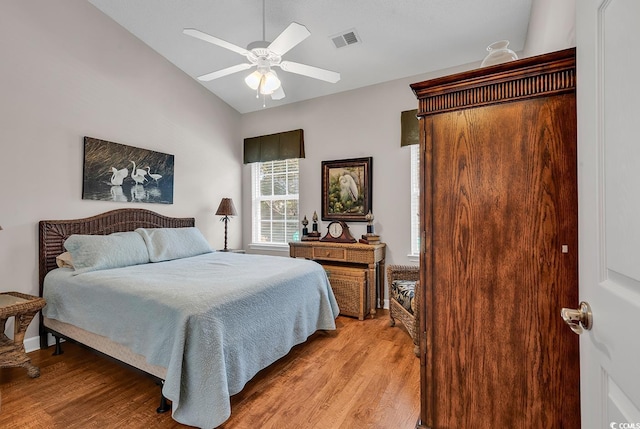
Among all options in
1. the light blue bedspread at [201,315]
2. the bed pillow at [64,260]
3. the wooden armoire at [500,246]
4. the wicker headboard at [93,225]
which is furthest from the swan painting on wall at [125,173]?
the wooden armoire at [500,246]

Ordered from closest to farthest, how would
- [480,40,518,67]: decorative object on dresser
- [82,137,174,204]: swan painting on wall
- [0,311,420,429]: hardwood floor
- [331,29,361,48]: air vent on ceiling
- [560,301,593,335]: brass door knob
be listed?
[560,301,593,335]: brass door knob → [480,40,518,67]: decorative object on dresser → [0,311,420,429]: hardwood floor → [331,29,361,48]: air vent on ceiling → [82,137,174,204]: swan painting on wall

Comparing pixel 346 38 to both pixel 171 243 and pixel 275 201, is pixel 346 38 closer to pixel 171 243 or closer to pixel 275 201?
pixel 275 201

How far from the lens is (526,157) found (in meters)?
1.14

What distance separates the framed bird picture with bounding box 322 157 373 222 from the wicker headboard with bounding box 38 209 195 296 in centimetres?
193

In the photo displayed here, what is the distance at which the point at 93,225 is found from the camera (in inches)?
119

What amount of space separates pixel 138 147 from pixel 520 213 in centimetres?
370

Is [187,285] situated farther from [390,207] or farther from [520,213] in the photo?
[390,207]

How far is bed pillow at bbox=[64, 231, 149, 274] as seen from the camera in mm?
2543

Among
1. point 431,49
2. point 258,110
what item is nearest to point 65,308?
point 258,110

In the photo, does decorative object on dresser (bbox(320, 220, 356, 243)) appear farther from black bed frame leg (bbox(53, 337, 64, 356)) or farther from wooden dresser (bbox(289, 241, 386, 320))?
black bed frame leg (bbox(53, 337, 64, 356))

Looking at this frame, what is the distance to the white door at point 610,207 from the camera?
0.58 meters

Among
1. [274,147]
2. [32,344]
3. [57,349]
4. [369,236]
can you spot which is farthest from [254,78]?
[32,344]

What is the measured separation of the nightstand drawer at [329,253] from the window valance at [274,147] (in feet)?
4.54

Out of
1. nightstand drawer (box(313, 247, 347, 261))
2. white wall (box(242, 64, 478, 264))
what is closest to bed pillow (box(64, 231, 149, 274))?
nightstand drawer (box(313, 247, 347, 261))
